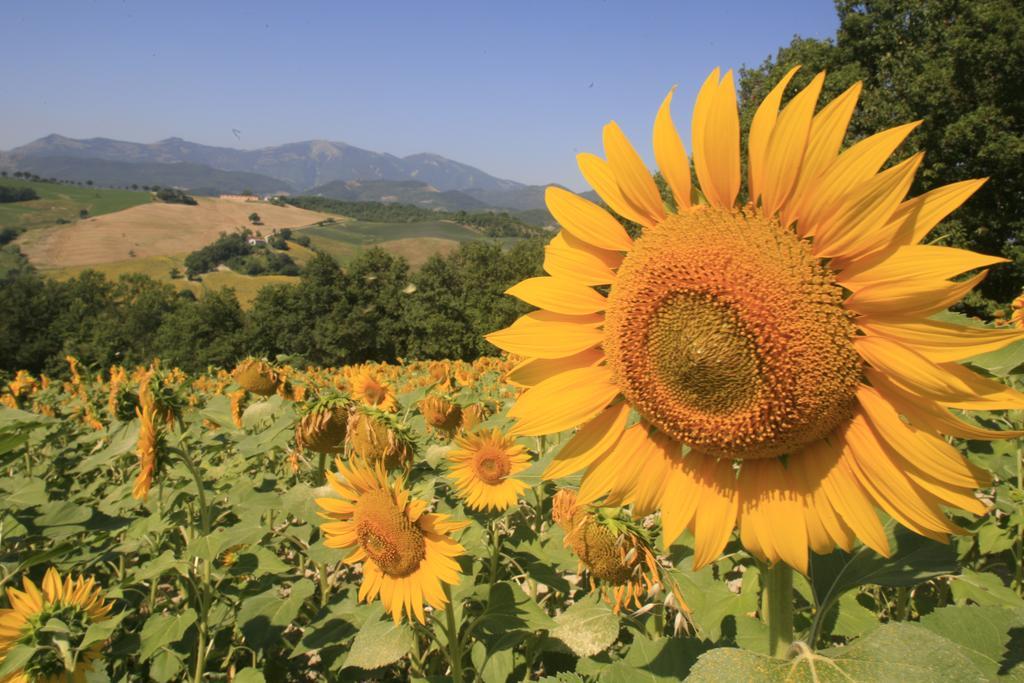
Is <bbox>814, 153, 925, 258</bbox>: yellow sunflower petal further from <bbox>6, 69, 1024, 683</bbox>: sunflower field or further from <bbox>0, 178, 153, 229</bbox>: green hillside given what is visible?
<bbox>0, 178, 153, 229</bbox>: green hillside

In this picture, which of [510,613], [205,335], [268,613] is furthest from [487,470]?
[205,335]

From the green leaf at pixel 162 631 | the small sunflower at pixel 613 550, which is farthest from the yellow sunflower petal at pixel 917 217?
the green leaf at pixel 162 631

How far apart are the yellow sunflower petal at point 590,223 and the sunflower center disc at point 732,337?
0.05m

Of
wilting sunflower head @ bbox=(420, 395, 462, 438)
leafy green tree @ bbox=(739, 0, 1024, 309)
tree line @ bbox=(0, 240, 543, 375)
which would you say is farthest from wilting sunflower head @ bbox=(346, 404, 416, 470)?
tree line @ bbox=(0, 240, 543, 375)

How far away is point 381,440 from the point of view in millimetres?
1980

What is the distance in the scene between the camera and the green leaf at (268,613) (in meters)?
2.67

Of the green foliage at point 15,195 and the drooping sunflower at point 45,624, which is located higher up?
the drooping sunflower at point 45,624

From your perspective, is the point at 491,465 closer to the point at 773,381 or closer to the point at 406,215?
the point at 773,381

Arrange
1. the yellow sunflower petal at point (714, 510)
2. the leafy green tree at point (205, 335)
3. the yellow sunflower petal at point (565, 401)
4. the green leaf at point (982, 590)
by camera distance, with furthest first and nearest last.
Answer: the leafy green tree at point (205, 335), the green leaf at point (982, 590), the yellow sunflower petal at point (565, 401), the yellow sunflower petal at point (714, 510)

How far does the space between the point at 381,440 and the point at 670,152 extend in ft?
4.62

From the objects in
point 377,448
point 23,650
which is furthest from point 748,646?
point 23,650

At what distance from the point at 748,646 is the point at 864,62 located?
2892 centimetres

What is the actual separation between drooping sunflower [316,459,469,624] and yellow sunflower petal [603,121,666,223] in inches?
44.1

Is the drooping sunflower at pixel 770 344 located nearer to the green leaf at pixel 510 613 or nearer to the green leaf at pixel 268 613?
the green leaf at pixel 510 613
